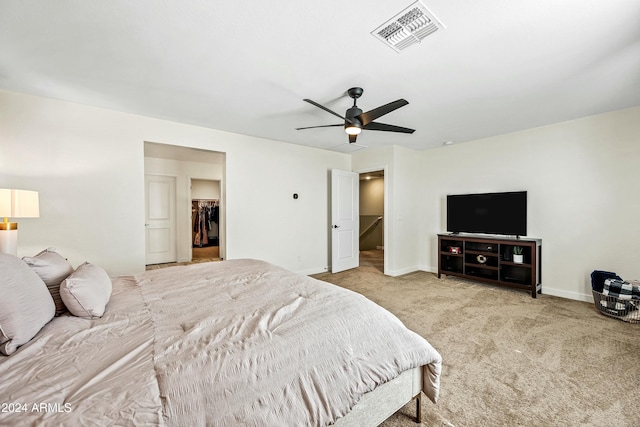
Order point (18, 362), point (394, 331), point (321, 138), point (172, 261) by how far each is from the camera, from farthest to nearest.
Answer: point (172, 261) < point (321, 138) < point (394, 331) < point (18, 362)

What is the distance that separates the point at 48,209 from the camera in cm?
294

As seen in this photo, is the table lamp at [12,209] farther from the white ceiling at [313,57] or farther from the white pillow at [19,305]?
the white pillow at [19,305]

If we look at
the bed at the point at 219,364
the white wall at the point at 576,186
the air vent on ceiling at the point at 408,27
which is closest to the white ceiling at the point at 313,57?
the air vent on ceiling at the point at 408,27

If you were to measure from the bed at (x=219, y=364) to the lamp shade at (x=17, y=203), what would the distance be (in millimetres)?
1485

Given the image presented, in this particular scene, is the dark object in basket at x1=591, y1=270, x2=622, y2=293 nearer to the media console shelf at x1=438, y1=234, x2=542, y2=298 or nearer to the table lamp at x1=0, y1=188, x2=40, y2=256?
the media console shelf at x1=438, y1=234, x2=542, y2=298

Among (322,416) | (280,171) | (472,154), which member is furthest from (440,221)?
(322,416)

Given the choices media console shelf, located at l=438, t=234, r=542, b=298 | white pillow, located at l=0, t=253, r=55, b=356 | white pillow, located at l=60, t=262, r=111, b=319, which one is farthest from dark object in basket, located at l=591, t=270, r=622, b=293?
white pillow, located at l=0, t=253, r=55, b=356

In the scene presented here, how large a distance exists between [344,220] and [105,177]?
12.8ft

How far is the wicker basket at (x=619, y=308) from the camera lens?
2.84m

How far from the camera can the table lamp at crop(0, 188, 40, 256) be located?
2.23 metres

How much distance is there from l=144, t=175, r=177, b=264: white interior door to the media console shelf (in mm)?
5734

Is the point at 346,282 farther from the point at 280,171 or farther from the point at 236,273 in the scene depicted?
the point at 236,273

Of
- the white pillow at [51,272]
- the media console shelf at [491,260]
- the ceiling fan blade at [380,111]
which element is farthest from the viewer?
the media console shelf at [491,260]

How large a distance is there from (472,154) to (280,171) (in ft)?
11.4
